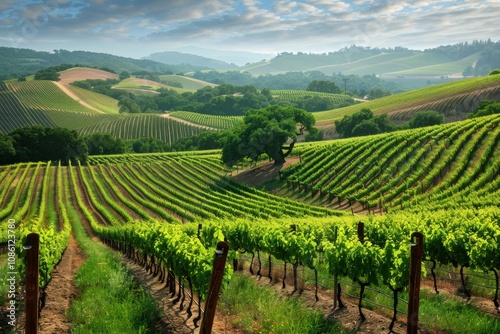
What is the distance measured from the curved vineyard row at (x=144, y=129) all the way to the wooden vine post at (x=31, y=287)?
6151 inches

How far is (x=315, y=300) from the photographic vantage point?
46.8 feet

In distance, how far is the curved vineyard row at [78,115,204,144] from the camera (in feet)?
543

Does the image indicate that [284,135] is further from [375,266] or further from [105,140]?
[105,140]

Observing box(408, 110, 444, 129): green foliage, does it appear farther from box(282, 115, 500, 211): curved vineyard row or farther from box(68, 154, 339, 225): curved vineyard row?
box(68, 154, 339, 225): curved vineyard row

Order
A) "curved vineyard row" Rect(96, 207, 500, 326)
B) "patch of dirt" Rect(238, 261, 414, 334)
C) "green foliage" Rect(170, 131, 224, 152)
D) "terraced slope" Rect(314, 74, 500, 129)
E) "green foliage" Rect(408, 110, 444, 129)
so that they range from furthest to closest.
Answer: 1. "green foliage" Rect(170, 131, 224, 152)
2. "terraced slope" Rect(314, 74, 500, 129)
3. "green foliage" Rect(408, 110, 444, 129)
4. "curved vineyard row" Rect(96, 207, 500, 326)
5. "patch of dirt" Rect(238, 261, 414, 334)

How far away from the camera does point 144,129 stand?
17325 cm

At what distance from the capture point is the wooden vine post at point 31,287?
7.70 m

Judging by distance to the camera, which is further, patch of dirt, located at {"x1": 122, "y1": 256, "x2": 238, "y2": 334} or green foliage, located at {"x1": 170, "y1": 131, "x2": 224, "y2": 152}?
green foliage, located at {"x1": 170, "y1": 131, "x2": 224, "y2": 152}

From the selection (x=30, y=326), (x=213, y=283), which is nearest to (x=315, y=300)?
(x=213, y=283)

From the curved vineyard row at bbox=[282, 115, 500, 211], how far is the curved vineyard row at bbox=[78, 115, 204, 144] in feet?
347

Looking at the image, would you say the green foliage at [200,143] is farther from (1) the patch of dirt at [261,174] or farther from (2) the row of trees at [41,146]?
(1) the patch of dirt at [261,174]

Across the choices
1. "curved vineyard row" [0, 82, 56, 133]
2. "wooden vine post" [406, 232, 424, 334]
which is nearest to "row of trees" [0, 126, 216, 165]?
"curved vineyard row" [0, 82, 56, 133]

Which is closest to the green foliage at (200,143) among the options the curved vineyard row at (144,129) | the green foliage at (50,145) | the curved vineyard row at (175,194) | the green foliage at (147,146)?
the green foliage at (147,146)

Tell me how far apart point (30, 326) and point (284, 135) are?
6315cm
